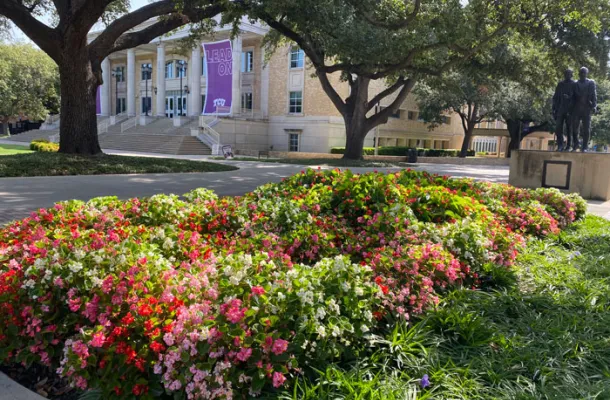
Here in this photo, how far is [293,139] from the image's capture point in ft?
142

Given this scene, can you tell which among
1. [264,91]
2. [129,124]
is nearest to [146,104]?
[129,124]

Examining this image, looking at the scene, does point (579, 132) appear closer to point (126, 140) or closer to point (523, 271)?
point (523, 271)

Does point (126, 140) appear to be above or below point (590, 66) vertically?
below

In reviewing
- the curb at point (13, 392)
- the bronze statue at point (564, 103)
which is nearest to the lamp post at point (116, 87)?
the bronze statue at point (564, 103)

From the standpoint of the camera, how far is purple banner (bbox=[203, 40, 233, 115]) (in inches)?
1539

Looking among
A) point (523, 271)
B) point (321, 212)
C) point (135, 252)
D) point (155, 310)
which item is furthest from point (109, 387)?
point (523, 271)

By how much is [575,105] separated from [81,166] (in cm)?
1419

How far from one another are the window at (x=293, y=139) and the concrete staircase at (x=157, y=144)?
913cm

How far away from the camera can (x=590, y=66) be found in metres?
21.6

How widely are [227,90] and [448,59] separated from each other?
21856 mm

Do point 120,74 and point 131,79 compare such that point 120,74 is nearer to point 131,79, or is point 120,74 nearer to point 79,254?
point 131,79

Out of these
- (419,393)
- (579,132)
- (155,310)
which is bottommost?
(419,393)

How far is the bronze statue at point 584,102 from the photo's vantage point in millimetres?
12406

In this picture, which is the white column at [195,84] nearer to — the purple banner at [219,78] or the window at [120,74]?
the purple banner at [219,78]
